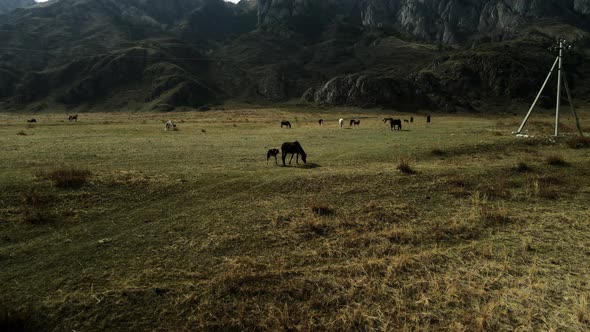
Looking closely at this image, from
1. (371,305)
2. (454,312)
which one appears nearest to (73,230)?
(371,305)

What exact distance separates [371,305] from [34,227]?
36.7ft

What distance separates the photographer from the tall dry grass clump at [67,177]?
15.3m

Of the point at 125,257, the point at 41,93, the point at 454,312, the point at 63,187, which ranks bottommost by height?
the point at 454,312

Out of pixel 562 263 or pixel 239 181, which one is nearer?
pixel 562 263

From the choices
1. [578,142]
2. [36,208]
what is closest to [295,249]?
[36,208]

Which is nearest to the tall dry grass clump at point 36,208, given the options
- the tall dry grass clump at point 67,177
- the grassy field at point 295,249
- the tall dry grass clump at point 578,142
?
the grassy field at point 295,249

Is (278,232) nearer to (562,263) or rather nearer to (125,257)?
(125,257)

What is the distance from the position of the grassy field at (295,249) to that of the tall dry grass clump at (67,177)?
80 millimetres

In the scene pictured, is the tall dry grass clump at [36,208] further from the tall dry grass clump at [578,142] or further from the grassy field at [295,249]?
the tall dry grass clump at [578,142]

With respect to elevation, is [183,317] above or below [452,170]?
below

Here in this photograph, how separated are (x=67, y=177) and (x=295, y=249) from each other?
11.1 m

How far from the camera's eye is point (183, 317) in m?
7.97

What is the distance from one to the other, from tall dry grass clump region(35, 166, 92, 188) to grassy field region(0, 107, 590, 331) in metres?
0.08

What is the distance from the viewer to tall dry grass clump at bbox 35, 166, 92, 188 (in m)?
15.3
